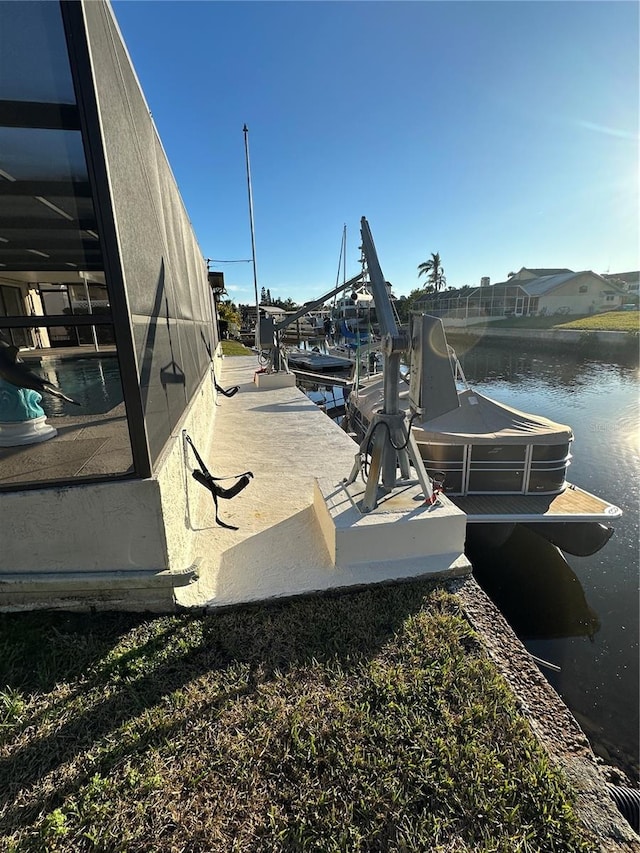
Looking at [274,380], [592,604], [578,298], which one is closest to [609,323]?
[578,298]

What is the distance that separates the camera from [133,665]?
2.18 metres

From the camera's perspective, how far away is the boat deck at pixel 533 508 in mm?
6414

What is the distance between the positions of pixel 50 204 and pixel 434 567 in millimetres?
4594

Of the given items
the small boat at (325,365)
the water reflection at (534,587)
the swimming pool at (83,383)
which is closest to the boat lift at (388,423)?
the swimming pool at (83,383)

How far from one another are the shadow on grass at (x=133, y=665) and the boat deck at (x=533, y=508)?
4.26 m

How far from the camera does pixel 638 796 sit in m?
1.96

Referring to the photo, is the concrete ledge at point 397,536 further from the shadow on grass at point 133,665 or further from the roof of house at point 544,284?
the roof of house at point 544,284

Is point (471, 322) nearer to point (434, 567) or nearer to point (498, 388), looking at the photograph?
point (498, 388)

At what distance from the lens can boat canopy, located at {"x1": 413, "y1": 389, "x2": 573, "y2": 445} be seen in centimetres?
663

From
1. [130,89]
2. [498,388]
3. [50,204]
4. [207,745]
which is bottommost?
[498,388]

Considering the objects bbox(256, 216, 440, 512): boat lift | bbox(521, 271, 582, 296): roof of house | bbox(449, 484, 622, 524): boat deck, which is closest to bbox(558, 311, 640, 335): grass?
bbox(521, 271, 582, 296): roof of house

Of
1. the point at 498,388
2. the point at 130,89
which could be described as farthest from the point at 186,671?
the point at 498,388

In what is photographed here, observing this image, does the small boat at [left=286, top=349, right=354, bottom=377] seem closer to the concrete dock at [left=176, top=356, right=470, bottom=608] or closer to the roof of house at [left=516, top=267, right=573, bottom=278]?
the concrete dock at [left=176, top=356, right=470, bottom=608]

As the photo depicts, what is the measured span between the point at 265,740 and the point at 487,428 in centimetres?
618
